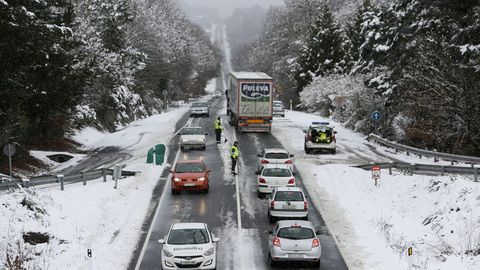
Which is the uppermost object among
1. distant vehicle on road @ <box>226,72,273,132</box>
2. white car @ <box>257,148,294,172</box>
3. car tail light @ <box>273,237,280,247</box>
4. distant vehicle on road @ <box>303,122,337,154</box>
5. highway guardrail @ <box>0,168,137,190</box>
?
distant vehicle on road @ <box>226,72,273,132</box>

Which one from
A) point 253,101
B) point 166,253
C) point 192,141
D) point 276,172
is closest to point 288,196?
point 276,172

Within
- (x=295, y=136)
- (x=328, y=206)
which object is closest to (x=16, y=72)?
(x=328, y=206)

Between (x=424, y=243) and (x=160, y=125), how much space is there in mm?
38806

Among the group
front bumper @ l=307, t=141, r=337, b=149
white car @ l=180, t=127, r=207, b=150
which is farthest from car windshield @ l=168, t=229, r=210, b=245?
white car @ l=180, t=127, r=207, b=150

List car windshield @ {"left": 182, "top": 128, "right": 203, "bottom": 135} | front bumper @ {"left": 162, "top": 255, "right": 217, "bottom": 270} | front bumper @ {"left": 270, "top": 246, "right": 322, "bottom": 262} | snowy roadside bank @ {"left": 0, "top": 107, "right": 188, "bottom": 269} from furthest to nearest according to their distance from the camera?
car windshield @ {"left": 182, "top": 128, "right": 203, "bottom": 135} → snowy roadside bank @ {"left": 0, "top": 107, "right": 188, "bottom": 269} → front bumper @ {"left": 270, "top": 246, "right": 322, "bottom": 262} → front bumper @ {"left": 162, "top": 255, "right": 217, "bottom": 270}

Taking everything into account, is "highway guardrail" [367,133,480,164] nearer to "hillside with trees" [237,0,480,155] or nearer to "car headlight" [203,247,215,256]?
"hillside with trees" [237,0,480,155]

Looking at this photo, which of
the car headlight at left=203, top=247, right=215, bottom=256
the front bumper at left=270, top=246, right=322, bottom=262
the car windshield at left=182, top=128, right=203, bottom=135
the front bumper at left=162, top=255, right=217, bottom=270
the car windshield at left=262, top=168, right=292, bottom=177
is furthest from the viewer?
the car windshield at left=182, top=128, right=203, bottom=135

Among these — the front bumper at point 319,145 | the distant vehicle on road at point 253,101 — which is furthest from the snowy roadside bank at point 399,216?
the distant vehicle on road at point 253,101

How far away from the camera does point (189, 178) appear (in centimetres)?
2878

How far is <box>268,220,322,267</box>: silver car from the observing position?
59.3 ft

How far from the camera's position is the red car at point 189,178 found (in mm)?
28625

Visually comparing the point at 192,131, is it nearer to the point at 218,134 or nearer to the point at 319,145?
the point at 218,134

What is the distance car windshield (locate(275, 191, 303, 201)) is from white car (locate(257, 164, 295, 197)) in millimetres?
3907

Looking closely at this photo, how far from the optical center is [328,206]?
87.9 ft
